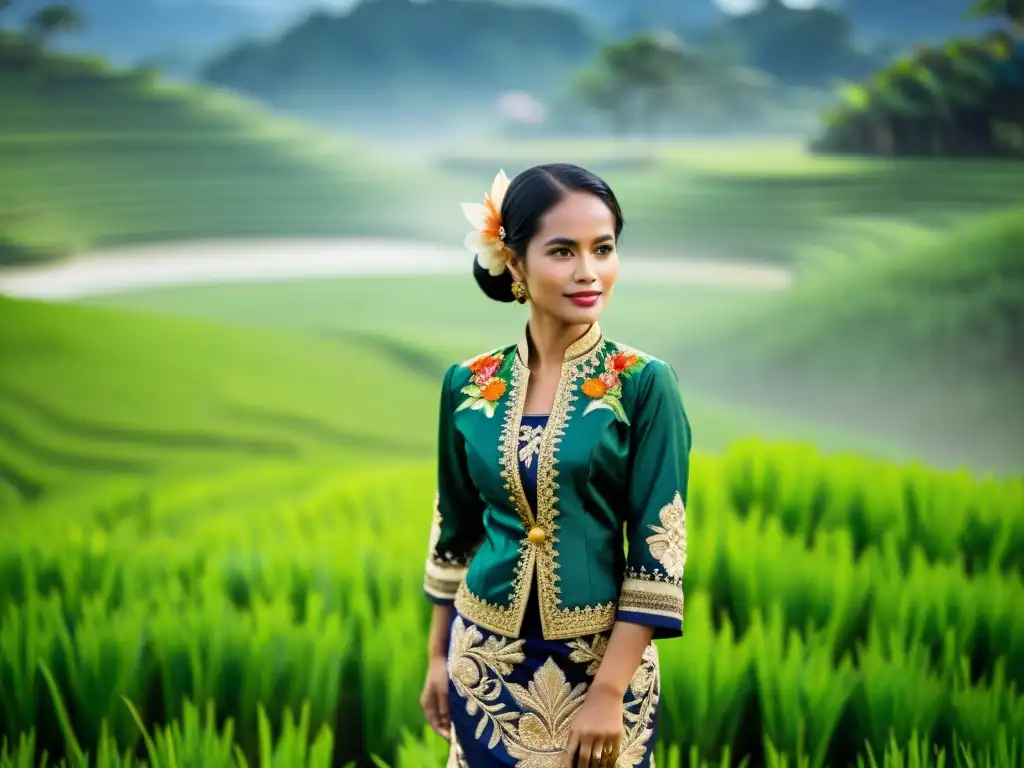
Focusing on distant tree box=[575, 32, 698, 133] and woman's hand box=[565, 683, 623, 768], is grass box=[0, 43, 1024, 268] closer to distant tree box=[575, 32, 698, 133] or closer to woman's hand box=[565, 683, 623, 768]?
distant tree box=[575, 32, 698, 133]

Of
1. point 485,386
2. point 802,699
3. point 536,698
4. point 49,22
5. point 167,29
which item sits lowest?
point 802,699

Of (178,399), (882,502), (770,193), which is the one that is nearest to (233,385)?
(178,399)

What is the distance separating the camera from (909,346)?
4191 mm

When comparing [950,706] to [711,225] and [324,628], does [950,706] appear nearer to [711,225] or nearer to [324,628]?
[324,628]

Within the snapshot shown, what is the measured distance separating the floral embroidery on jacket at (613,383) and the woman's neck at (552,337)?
0.04m

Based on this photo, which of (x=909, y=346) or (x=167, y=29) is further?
(x=167, y=29)

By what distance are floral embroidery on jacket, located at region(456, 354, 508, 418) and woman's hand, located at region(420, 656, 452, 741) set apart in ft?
0.90

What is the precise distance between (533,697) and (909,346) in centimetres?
350

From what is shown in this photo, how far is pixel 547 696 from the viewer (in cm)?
104

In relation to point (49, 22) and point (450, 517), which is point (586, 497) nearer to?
point (450, 517)

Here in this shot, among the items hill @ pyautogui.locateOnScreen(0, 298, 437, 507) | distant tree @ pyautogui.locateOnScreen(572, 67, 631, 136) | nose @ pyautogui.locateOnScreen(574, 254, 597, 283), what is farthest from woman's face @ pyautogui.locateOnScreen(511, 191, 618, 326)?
distant tree @ pyautogui.locateOnScreen(572, 67, 631, 136)

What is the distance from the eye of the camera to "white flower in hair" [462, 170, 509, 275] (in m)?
1.09

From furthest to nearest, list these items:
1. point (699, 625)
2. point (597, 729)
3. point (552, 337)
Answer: point (699, 625)
point (552, 337)
point (597, 729)

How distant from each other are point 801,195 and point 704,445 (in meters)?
1.13
